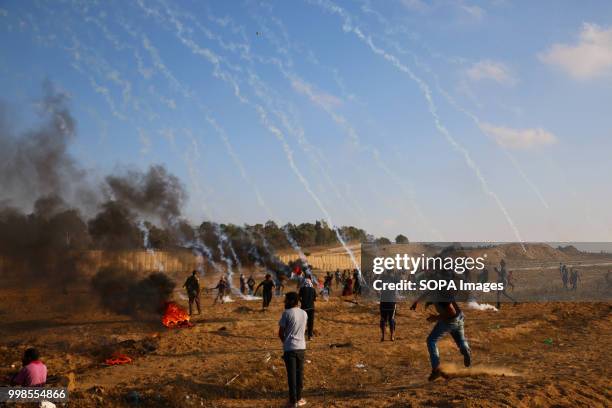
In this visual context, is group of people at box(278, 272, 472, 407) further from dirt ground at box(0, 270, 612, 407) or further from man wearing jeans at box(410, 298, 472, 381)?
dirt ground at box(0, 270, 612, 407)

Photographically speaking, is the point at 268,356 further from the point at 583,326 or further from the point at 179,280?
the point at 179,280

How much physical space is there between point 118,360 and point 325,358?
4.79 metres

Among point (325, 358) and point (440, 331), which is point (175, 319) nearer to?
point (325, 358)

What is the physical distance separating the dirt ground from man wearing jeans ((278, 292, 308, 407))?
53cm

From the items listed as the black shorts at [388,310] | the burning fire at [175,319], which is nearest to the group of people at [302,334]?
the black shorts at [388,310]

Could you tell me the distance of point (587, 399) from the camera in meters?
8.33

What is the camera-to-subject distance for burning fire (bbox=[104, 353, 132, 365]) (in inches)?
478

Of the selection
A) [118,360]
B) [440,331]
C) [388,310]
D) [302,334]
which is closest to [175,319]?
[118,360]

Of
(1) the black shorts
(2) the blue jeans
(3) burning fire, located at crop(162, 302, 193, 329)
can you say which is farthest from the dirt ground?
(1) the black shorts

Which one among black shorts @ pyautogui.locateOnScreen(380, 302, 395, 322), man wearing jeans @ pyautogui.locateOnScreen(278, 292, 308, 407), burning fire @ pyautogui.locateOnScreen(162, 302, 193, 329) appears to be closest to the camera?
man wearing jeans @ pyautogui.locateOnScreen(278, 292, 308, 407)

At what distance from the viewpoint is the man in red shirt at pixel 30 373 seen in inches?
303

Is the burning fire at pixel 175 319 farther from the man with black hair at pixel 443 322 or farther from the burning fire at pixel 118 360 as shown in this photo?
the man with black hair at pixel 443 322

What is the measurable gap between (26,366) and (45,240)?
20.2 metres

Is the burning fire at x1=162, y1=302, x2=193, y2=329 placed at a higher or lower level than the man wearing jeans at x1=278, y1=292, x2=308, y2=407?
lower
